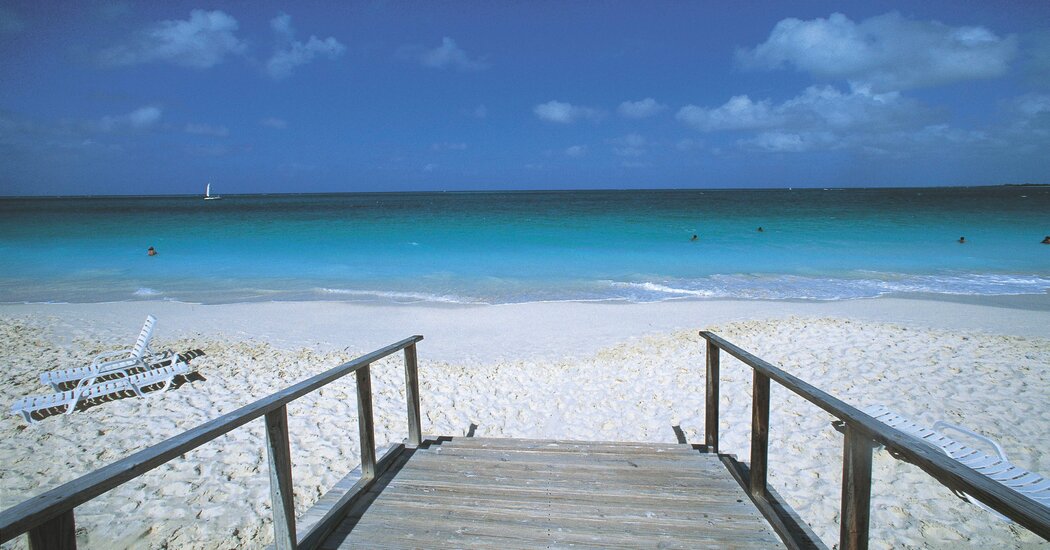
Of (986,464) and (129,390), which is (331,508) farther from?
(129,390)

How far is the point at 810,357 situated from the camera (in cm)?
780

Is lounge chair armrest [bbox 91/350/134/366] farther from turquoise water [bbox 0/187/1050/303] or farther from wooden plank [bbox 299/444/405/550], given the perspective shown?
wooden plank [bbox 299/444/405/550]

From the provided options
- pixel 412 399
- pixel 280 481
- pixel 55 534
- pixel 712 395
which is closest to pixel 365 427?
pixel 412 399

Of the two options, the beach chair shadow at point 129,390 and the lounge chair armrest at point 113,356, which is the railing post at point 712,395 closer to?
the beach chair shadow at point 129,390

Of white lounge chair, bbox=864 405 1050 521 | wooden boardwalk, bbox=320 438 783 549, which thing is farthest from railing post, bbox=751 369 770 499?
white lounge chair, bbox=864 405 1050 521

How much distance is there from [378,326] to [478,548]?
8693 millimetres

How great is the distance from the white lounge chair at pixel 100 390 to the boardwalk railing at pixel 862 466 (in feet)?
24.4

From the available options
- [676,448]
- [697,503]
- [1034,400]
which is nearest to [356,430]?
[676,448]

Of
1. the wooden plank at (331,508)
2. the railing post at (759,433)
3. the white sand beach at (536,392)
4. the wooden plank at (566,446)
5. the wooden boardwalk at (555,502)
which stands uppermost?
the railing post at (759,433)

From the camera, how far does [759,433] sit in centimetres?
333

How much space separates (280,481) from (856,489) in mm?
2741

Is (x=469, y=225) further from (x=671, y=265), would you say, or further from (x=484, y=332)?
(x=484, y=332)

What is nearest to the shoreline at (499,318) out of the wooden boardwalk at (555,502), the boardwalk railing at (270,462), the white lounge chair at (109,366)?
the white lounge chair at (109,366)

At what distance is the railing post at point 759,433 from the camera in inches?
130
